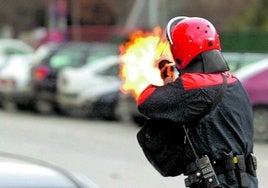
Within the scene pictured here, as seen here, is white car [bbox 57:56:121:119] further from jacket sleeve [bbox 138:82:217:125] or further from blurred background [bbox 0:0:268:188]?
jacket sleeve [bbox 138:82:217:125]

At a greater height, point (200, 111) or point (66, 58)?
point (66, 58)

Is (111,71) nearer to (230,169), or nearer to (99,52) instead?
(99,52)

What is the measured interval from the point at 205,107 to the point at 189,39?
369mm

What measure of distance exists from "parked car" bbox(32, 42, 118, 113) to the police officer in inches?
615

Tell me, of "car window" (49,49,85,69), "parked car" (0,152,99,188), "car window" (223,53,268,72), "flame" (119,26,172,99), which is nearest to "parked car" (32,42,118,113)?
"car window" (49,49,85,69)

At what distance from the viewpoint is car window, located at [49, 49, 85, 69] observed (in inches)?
800

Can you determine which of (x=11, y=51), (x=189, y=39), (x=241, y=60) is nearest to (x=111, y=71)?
(x=241, y=60)

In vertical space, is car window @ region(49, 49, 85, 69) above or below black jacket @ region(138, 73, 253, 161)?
above

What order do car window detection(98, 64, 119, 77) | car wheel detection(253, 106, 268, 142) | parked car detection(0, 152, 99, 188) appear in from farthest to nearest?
car window detection(98, 64, 119, 77), car wheel detection(253, 106, 268, 142), parked car detection(0, 152, 99, 188)

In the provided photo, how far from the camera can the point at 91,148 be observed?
1374 cm

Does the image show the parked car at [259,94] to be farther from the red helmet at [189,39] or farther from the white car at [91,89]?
the red helmet at [189,39]

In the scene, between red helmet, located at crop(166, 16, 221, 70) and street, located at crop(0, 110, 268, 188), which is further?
street, located at crop(0, 110, 268, 188)

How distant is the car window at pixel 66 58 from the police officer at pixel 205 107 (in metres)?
16.0

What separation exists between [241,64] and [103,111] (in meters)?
3.65
